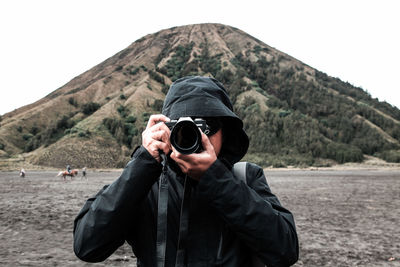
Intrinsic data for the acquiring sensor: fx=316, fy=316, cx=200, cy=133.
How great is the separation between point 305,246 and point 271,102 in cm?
7771

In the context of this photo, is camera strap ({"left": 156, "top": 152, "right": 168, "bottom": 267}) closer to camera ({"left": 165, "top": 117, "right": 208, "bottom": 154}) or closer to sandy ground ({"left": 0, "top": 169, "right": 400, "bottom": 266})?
camera ({"left": 165, "top": 117, "right": 208, "bottom": 154})

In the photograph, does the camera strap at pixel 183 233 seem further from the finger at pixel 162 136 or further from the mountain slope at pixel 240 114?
the mountain slope at pixel 240 114

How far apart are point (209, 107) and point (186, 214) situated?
47cm

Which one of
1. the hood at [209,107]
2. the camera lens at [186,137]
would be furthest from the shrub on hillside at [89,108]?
the camera lens at [186,137]

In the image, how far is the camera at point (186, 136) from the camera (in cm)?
123

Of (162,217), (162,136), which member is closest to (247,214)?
(162,217)

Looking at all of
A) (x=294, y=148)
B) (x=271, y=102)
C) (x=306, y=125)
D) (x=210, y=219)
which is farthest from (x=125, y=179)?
(x=271, y=102)

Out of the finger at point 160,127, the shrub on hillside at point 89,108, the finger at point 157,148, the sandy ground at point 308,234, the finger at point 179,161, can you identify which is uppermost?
the shrub on hillside at point 89,108

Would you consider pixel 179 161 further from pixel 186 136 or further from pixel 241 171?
pixel 241 171

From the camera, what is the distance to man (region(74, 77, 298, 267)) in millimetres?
1251

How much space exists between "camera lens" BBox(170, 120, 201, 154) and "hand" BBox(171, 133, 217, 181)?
19 mm

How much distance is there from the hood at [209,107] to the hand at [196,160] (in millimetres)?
201

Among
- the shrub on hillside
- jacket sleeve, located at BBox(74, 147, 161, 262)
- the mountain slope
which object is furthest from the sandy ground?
the shrub on hillside

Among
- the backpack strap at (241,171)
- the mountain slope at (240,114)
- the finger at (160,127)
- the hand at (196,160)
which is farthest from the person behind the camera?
the mountain slope at (240,114)
